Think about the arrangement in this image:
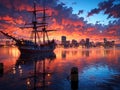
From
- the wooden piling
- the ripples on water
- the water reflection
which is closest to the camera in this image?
the wooden piling

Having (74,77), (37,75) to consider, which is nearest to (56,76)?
(37,75)

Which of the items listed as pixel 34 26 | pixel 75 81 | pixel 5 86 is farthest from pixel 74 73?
pixel 34 26

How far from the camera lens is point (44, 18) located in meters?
117

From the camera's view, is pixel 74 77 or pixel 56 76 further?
pixel 56 76

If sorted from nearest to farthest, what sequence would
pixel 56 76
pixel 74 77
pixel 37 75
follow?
pixel 74 77
pixel 56 76
pixel 37 75

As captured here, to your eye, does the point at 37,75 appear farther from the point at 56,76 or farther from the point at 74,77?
the point at 74,77

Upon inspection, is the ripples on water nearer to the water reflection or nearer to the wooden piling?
the water reflection

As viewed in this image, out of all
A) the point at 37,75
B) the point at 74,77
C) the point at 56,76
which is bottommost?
the point at 56,76

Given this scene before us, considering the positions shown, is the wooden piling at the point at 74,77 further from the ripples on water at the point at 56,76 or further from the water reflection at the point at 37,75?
the water reflection at the point at 37,75

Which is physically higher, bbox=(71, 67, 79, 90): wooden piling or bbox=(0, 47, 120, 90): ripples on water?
bbox=(71, 67, 79, 90): wooden piling

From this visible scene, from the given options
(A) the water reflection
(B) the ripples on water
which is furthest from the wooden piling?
(A) the water reflection

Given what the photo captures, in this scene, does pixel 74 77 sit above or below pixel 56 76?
above

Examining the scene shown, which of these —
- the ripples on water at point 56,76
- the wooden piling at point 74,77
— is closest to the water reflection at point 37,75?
the ripples on water at point 56,76

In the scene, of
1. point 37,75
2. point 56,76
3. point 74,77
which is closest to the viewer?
point 74,77
